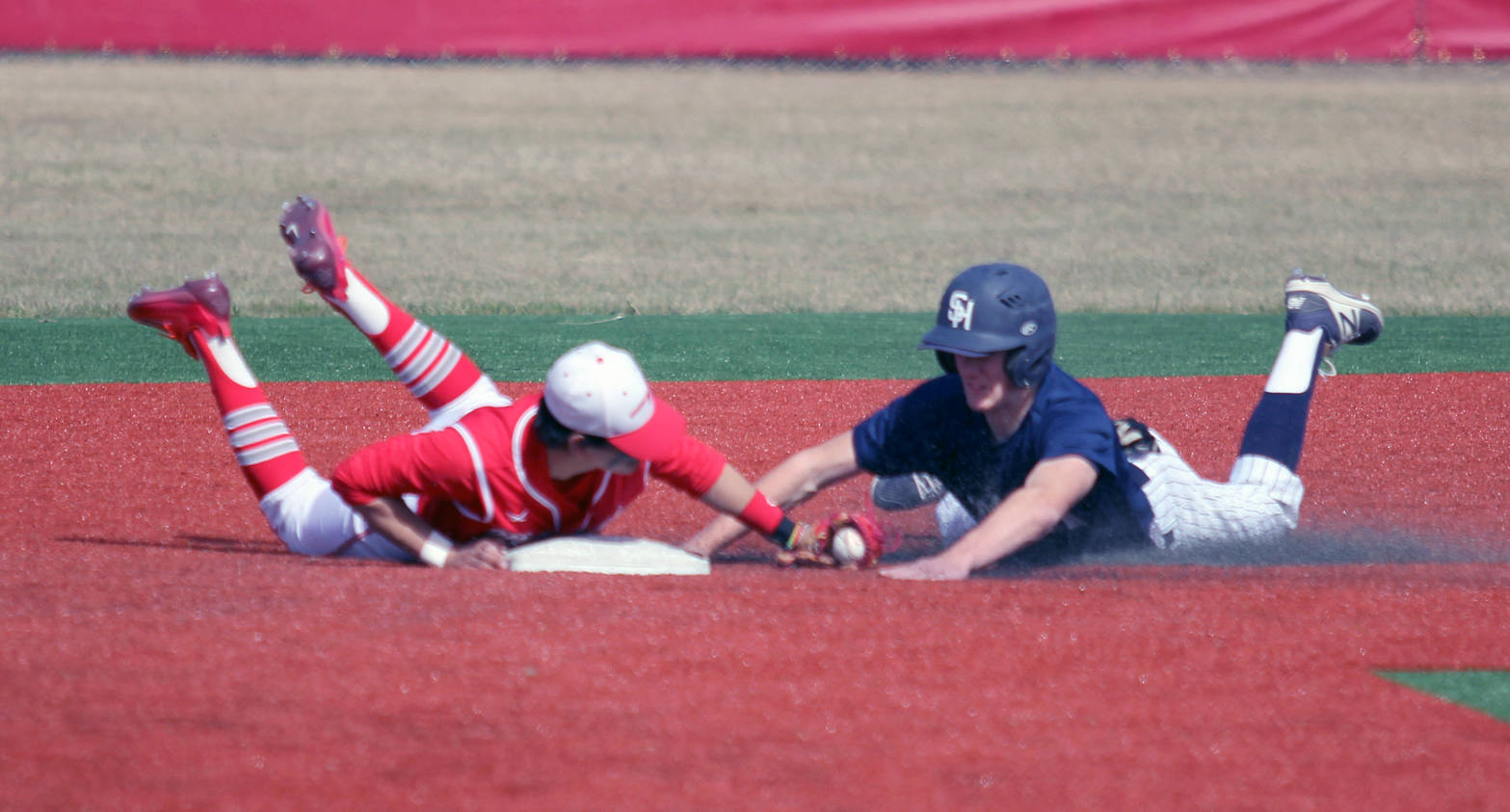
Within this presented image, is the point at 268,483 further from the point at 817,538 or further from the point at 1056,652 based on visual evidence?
the point at 1056,652

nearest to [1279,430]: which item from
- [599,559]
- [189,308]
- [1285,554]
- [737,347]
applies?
[1285,554]

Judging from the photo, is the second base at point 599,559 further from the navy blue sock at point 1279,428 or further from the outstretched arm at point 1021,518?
the navy blue sock at point 1279,428

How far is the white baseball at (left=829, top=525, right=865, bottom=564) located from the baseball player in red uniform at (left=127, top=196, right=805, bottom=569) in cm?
12

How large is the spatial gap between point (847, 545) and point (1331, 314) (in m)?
2.14

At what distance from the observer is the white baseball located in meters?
4.90

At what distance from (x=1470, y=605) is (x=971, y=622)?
→ 1420mm

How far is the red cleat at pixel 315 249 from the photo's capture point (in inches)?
200

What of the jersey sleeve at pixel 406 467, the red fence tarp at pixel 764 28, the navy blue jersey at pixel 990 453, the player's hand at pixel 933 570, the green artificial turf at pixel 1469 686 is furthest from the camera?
the red fence tarp at pixel 764 28

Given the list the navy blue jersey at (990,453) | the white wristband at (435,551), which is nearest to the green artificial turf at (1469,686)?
the navy blue jersey at (990,453)

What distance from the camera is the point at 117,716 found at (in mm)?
3465

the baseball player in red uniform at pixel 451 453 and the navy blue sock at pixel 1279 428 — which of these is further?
the navy blue sock at pixel 1279 428

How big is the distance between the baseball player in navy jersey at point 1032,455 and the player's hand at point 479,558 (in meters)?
0.66

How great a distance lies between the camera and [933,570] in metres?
4.64

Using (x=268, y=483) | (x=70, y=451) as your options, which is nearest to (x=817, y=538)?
(x=268, y=483)
